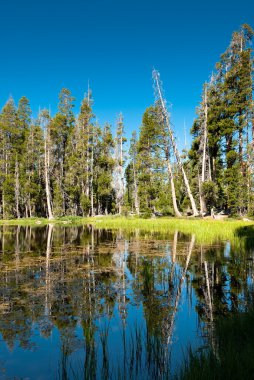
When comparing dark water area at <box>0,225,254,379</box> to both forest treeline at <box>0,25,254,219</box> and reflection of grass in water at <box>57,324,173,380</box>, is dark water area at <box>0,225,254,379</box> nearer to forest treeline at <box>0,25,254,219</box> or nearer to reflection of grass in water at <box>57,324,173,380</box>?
reflection of grass in water at <box>57,324,173,380</box>

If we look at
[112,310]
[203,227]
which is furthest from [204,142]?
[112,310]

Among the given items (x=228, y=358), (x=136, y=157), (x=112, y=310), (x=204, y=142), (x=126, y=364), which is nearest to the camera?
(x=228, y=358)

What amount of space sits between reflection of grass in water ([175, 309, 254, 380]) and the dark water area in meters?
0.45

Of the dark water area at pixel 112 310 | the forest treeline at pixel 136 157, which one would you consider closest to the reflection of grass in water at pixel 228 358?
the dark water area at pixel 112 310

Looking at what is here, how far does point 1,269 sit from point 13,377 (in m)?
7.19

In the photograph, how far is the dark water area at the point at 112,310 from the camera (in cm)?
489

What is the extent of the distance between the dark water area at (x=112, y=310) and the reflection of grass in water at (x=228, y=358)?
453mm

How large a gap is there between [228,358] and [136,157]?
4718 cm

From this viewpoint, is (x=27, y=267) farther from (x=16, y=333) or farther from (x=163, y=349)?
(x=163, y=349)

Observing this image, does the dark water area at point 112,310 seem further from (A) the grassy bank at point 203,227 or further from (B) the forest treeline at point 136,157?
(B) the forest treeline at point 136,157

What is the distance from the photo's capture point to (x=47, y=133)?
46438 millimetres

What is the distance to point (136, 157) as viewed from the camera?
5059cm

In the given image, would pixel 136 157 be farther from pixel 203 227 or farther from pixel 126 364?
pixel 126 364

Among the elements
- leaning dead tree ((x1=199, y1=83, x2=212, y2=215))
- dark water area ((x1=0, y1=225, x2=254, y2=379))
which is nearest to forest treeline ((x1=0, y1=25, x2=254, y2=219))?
leaning dead tree ((x1=199, y1=83, x2=212, y2=215))
